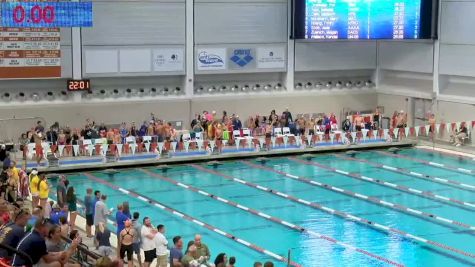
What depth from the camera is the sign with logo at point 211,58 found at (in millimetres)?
36312

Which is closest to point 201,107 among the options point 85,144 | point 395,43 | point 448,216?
point 85,144

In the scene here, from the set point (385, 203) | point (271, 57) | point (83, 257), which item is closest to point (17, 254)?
point (83, 257)

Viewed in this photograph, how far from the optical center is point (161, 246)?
16547 mm

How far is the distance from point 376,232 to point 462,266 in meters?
3.29

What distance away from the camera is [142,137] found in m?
32.3

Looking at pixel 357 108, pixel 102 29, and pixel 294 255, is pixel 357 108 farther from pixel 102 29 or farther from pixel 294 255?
pixel 294 255

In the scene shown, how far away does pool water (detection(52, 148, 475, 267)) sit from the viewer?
1969cm

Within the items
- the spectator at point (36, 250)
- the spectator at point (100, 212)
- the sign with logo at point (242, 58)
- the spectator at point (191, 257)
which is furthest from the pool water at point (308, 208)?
the spectator at point (36, 250)

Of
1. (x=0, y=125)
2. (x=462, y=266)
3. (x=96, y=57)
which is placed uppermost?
(x=96, y=57)

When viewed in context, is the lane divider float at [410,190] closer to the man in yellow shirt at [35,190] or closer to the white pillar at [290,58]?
the white pillar at [290,58]

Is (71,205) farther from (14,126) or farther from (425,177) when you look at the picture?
(425,177)
